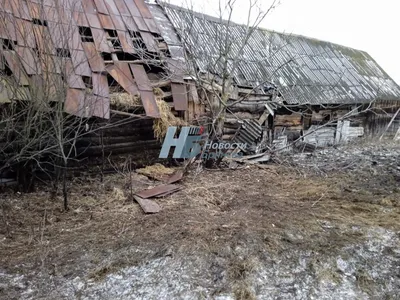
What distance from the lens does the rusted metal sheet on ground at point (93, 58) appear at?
6570 mm

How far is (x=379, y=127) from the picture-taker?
1514cm

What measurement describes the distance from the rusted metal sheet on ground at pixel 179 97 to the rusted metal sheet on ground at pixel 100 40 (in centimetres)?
164

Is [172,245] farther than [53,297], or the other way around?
[172,245]

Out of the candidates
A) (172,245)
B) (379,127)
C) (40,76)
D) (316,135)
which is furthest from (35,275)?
(379,127)

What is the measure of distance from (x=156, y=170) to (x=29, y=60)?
3218 millimetres

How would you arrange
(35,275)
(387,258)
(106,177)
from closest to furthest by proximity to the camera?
1. (35,275)
2. (387,258)
3. (106,177)

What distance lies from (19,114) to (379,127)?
593 inches

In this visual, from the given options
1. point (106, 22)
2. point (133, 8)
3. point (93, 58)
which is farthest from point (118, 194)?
point (133, 8)

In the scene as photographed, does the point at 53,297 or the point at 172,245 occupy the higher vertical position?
the point at 172,245

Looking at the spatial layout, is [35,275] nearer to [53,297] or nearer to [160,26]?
[53,297]

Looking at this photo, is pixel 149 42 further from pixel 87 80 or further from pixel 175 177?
pixel 175 177

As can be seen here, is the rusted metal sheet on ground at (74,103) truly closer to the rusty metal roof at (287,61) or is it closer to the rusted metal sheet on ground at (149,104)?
the rusted metal sheet on ground at (149,104)

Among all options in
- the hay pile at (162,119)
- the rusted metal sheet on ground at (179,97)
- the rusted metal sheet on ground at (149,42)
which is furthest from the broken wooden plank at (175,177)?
the rusted metal sheet on ground at (149,42)

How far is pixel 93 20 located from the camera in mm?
7305
